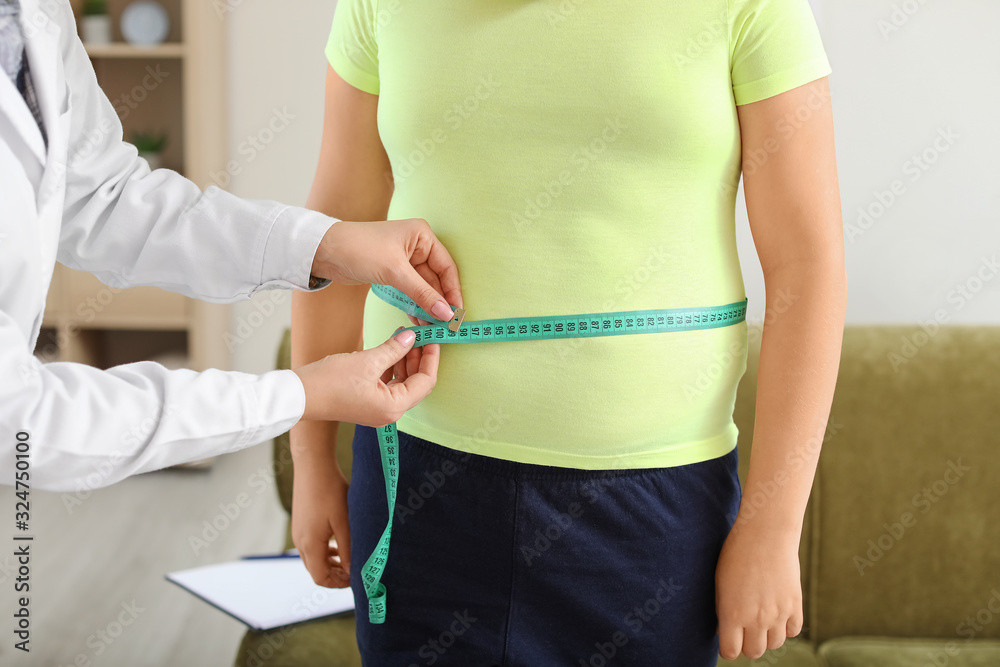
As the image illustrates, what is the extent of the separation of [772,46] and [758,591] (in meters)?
0.59

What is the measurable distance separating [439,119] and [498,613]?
57 centimetres

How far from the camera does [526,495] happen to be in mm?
911

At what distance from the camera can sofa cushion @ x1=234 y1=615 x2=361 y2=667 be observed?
5.44ft

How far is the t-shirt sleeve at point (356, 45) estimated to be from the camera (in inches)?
40.1

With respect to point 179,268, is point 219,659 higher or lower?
lower

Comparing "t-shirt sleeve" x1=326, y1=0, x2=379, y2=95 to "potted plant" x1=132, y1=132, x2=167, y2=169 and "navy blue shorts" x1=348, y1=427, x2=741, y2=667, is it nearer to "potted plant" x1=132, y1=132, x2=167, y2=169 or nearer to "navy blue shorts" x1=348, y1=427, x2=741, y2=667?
"navy blue shorts" x1=348, y1=427, x2=741, y2=667

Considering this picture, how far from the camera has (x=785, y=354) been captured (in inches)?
36.6

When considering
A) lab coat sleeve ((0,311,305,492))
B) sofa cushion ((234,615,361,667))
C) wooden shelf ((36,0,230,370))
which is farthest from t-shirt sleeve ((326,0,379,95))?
wooden shelf ((36,0,230,370))

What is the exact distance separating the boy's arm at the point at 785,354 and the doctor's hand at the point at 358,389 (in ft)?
1.32

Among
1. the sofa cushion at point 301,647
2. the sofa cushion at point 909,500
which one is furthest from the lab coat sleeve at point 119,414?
the sofa cushion at point 909,500

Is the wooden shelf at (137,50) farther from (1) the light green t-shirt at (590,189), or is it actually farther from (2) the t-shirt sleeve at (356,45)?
(1) the light green t-shirt at (590,189)

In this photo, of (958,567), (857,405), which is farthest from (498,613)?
(958,567)

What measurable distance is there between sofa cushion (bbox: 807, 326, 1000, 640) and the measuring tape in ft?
3.76

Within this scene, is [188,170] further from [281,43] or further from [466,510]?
[466,510]
